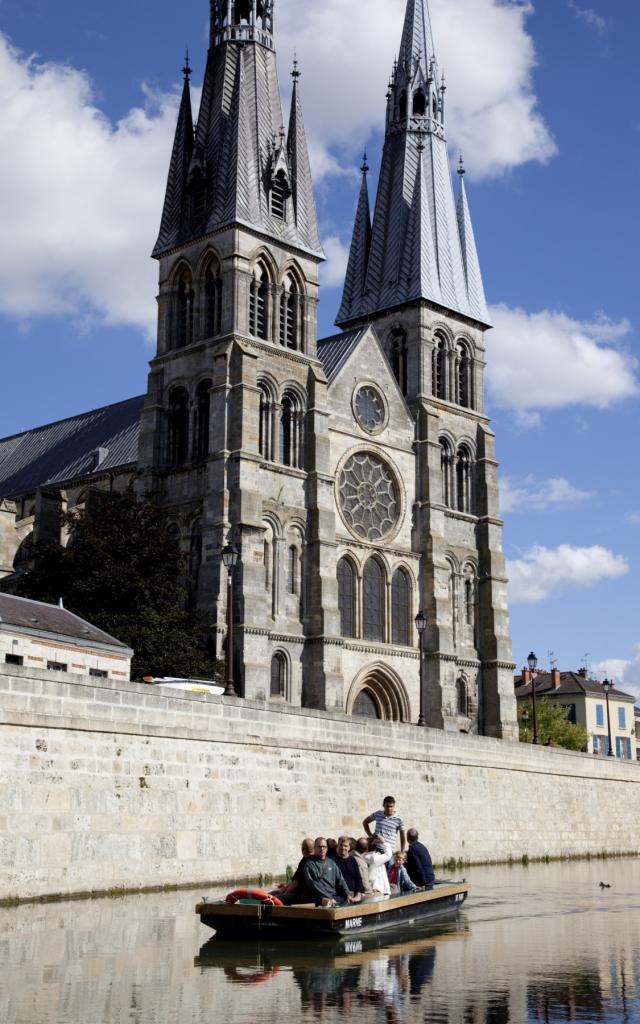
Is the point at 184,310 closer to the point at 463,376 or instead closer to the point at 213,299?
the point at 213,299

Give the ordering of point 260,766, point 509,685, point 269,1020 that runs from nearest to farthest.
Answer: point 269,1020 < point 260,766 < point 509,685

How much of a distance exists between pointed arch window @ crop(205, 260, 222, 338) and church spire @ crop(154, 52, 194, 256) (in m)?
2.39

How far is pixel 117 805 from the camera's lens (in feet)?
80.7

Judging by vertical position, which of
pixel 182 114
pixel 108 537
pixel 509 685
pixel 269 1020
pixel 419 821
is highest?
pixel 182 114

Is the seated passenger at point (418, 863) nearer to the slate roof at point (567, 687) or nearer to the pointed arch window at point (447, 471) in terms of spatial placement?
the pointed arch window at point (447, 471)

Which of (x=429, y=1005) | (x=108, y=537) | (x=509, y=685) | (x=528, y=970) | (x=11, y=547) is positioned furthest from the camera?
(x=509, y=685)

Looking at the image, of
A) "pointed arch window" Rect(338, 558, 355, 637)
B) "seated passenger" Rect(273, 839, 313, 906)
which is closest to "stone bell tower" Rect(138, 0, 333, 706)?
"pointed arch window" Rect(338, 558, 355, 637)

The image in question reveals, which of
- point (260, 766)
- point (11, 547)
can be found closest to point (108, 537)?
point (11, 547)

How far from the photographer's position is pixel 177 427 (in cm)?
5409

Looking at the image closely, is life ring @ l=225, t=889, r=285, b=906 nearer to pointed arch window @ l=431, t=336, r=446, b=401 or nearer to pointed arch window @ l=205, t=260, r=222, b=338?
pointed arch window @ l=205, t=260, r=222, b=338

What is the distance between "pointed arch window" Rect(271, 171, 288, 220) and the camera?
54.8m

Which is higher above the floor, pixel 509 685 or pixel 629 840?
pixel 509 685

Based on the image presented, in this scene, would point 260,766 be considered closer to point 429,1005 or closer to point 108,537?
point 429,1005

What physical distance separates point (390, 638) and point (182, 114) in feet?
81.2
